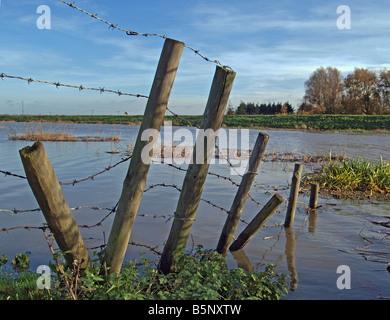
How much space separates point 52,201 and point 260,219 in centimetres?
321

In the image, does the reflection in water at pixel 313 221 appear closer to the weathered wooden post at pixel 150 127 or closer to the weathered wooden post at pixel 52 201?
the weathered wooden post at pixel 150 127

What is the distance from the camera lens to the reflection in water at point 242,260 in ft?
18.0

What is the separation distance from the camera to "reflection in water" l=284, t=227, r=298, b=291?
4.96 m

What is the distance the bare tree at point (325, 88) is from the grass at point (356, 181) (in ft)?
217

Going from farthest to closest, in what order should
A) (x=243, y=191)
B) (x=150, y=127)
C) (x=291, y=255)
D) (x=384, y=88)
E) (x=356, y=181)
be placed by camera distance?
(x=384, y=88)
(x=356, y=181)
(x=291, y=255)
(x=243, y=191)
(x=150, y=127)

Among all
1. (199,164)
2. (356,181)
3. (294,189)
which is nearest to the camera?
(199,164)

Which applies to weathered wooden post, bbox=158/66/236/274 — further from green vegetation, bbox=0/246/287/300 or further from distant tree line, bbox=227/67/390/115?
distant tree line, bbox=227/67/390/115

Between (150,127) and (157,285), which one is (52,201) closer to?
(150,127)

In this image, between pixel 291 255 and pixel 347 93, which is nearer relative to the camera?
pixel 291 255

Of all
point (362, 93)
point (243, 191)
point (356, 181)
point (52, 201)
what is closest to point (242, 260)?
point (243, 191)

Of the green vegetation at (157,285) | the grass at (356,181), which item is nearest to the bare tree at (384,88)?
the grass at (356,181)

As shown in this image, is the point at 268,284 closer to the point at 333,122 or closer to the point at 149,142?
the point at 149,142

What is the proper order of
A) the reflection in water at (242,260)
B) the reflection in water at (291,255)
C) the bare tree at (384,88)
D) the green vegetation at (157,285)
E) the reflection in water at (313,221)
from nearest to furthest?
the green vegetation at (157,285)
the reflection in water at (291,255)
the reflection in water at (242,260)
the reflection in water at (313,221)
the bare tree at (384,88)

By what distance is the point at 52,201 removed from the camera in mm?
3270
